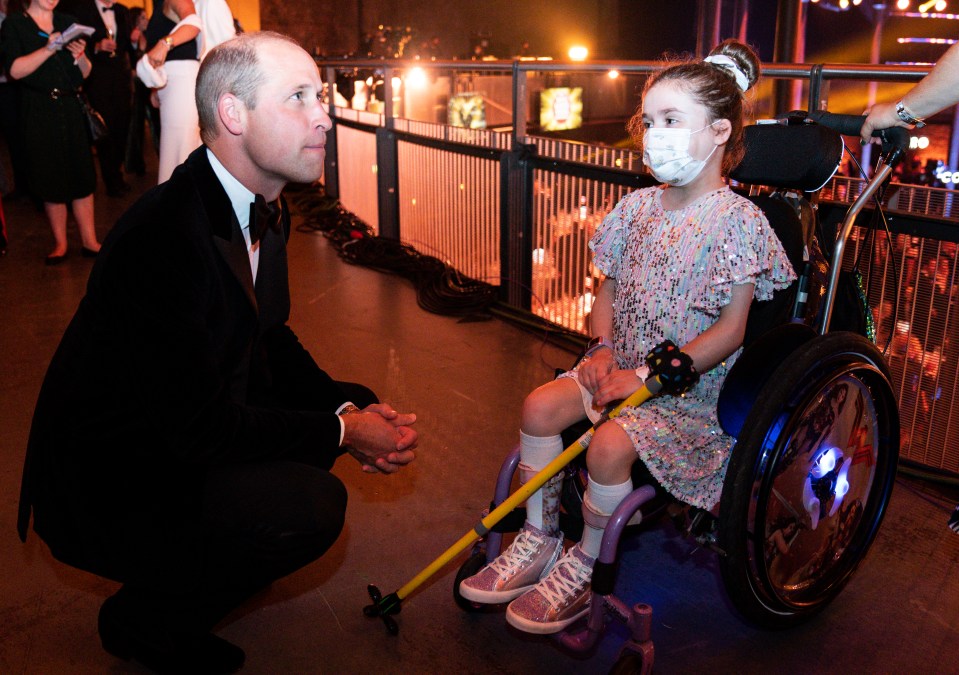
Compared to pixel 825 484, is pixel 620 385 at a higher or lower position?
higher

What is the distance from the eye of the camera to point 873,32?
456 inches

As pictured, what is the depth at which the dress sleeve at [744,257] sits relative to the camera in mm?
1860

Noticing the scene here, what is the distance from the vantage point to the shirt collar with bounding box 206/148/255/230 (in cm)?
173

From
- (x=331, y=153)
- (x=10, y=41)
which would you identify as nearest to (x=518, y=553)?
(x=10, y=41)

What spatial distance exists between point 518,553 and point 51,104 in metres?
4.17

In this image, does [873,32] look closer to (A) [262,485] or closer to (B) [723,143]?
(B) [723,143]

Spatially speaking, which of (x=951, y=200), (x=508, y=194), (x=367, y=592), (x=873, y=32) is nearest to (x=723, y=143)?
(x=951, y=200)

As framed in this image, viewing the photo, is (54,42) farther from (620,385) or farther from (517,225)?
(620,385)

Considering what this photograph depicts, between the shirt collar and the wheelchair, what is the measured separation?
781 millimetres

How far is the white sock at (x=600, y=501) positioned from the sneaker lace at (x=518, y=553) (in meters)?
0.16

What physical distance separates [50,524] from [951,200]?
7.76 ft

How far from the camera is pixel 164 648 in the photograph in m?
1.79

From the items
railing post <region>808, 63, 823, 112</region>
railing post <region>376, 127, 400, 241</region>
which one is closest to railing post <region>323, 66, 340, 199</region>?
railing post <region>376, 127, 400, 241</region>

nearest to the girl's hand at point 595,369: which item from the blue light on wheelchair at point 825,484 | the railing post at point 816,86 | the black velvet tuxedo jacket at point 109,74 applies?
the blue light on wheelchair at point 825,484
